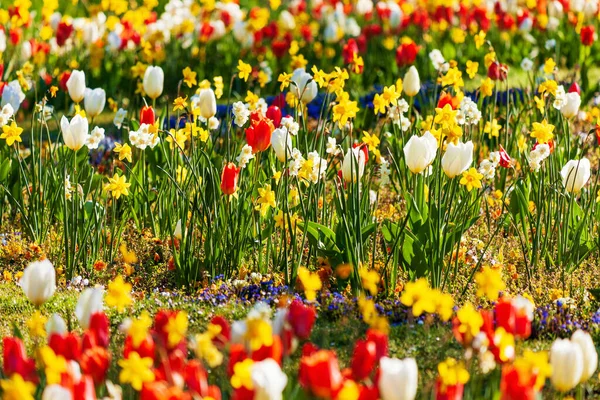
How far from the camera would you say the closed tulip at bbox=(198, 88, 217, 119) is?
14.5 ft

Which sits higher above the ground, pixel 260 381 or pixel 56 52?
pixel 56 52

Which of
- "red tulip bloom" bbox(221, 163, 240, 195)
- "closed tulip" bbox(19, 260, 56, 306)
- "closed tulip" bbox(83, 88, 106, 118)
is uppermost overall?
"closed tulip" bbox(83, 88, 106, 118)

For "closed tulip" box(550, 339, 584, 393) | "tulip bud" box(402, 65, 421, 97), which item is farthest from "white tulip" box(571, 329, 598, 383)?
"tulip bud" box(402, 65, 421, 97)

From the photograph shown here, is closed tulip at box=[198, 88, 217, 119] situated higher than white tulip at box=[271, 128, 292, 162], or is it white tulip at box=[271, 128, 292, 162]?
closed tulip at box=[198, 88, 217, 119]

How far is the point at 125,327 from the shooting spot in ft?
8.45

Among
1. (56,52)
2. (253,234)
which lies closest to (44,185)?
(253,234)

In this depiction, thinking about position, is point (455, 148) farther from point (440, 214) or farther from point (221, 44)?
point (221, 44)

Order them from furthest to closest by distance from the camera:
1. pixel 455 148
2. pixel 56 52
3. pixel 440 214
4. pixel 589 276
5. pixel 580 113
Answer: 1. pixel 56 52
2. pixel 580 113
3. pixel 589 276
4. pixel 440 214
5. pixel 455 148

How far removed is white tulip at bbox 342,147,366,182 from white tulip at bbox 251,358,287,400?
177 cm

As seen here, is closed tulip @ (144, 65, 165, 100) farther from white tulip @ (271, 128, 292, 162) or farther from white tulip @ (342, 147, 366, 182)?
white tulip @ (342, 147, 366, 182)

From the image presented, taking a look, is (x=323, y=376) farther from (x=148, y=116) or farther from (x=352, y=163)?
(x=148, y=116)

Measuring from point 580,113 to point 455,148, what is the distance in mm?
3277

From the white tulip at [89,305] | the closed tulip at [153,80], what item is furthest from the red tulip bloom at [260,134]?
the white tulip at [89,305]

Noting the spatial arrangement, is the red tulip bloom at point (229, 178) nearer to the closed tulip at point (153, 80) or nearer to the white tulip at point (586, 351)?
the closed tulip at point (153, 80)
